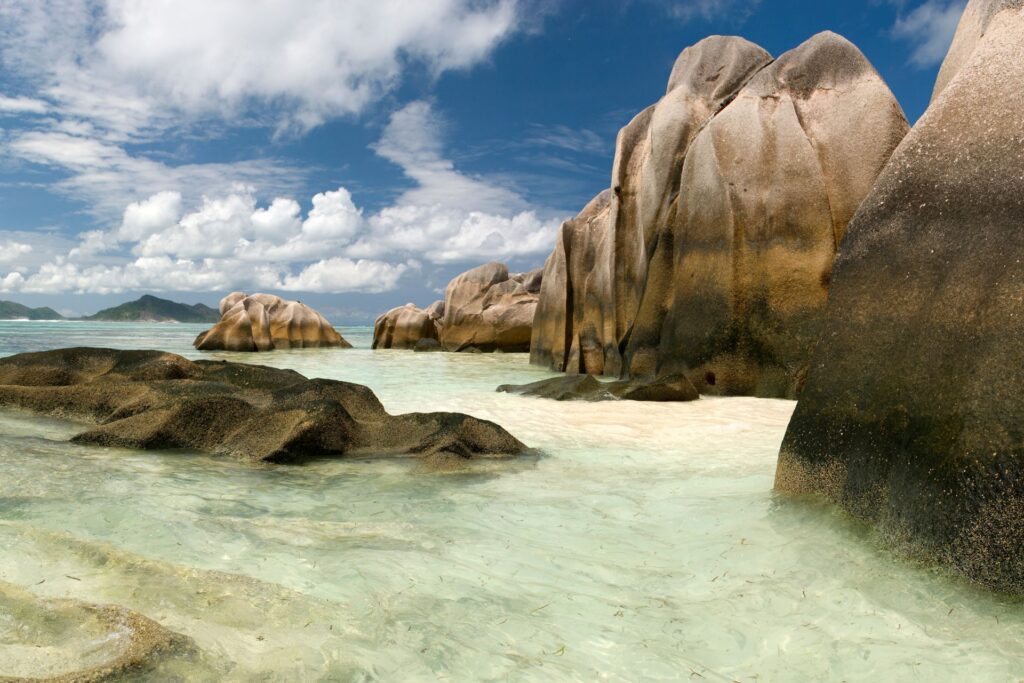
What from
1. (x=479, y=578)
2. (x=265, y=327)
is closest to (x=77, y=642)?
(x=479, y=578)

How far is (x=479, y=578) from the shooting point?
264 centimetres

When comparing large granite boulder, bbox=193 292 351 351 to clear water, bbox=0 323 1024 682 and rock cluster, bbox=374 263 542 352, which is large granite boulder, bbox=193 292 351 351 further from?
clear water, bbox=0 323 1024 682

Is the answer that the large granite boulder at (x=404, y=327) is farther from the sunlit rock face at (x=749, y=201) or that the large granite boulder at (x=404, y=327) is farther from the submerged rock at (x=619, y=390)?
the submerged rock at (x=619, y=390)

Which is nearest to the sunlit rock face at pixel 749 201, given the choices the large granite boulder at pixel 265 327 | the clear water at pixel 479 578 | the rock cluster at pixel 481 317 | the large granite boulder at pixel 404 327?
the clear water at pixel 479 578

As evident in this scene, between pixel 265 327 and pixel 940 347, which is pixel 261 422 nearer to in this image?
pixel 940 347

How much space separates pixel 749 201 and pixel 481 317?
1873 centimetres

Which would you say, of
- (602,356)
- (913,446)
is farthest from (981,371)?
(602,356)

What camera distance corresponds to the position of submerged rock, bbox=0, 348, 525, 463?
16.1 feet

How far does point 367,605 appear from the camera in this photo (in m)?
2.29

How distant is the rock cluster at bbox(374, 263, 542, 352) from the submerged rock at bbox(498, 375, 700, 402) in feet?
55.7

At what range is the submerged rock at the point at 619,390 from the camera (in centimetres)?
868

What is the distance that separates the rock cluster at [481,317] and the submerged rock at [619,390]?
16974mm

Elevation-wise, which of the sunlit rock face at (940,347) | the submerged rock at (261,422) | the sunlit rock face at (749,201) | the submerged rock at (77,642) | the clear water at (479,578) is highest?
the sunlit rock face at (749,201)

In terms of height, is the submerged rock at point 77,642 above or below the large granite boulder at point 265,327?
below
